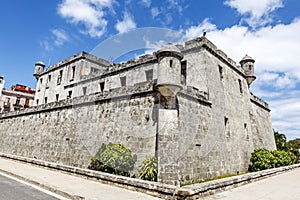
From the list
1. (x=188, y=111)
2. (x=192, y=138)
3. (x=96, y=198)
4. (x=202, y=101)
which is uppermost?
(x=202, y=101)

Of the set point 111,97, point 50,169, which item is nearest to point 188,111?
point 111,97

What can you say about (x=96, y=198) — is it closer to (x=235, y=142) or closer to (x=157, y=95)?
(x=157, y=95)

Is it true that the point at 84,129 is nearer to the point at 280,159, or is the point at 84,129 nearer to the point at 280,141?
the point at 280,159

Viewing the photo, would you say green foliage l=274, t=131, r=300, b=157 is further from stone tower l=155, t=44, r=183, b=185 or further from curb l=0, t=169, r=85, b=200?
curb l=0, t=169, r=85, b=200

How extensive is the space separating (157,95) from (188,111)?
1758 mm

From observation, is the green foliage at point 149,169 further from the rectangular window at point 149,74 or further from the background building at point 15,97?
the background building at point 15,97

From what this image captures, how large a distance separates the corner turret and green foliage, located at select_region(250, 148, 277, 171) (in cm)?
993

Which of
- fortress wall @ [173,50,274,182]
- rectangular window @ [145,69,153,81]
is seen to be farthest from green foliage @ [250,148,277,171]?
rectangular window @ [145,69,153,81]

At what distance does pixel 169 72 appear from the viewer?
908 centimetres

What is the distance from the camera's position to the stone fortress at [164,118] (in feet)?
30.0

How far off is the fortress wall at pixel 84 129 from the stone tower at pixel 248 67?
39.2 feet

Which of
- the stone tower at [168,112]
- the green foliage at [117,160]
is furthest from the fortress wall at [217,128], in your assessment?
the green foliage at [117,160]

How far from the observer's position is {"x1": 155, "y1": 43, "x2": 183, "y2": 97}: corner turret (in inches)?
351

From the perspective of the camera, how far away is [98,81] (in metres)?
20.2
